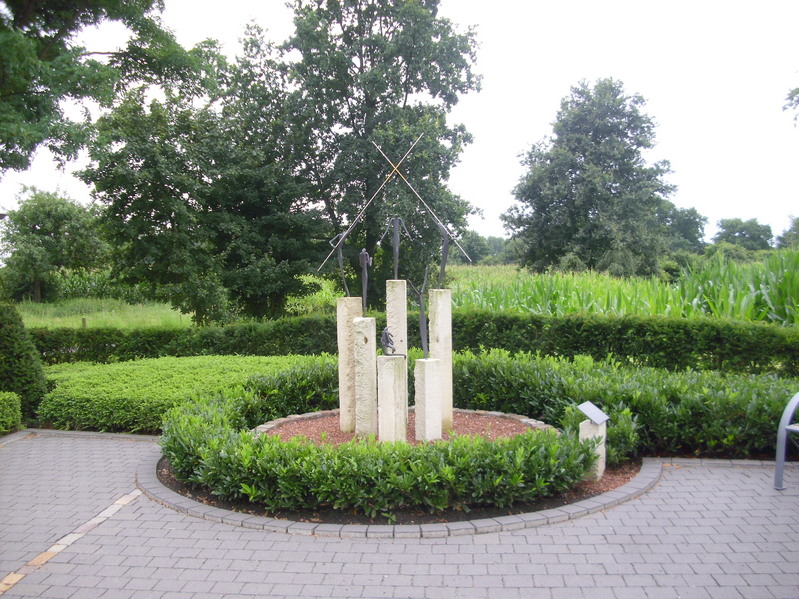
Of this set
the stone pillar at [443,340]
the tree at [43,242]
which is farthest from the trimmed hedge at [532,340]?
the tree at [43,242]

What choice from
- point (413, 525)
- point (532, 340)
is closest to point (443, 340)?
point (413, 525)

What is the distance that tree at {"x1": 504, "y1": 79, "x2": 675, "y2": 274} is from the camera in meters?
26.1

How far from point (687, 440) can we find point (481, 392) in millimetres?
2317

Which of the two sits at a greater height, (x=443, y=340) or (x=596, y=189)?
(x=596, y=189)

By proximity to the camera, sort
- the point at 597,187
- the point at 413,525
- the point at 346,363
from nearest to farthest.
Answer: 1. the point at 413,525
2. the point at 346,363
3. the point at 597,187

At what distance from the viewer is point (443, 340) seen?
5.66 metres

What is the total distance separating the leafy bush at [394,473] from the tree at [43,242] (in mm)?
26194

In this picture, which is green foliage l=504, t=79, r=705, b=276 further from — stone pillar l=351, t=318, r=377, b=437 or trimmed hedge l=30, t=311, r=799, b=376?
stone pillar l=351, t=318, r=377, b=437

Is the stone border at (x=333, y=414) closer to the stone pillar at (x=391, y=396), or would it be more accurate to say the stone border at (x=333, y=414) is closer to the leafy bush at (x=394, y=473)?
the leafy bush at (x=394, y=473)

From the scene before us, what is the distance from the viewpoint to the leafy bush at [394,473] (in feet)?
13.6

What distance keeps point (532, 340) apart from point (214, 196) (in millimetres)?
11035

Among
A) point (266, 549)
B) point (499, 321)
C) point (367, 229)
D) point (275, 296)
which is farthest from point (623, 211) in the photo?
point (266, 549)

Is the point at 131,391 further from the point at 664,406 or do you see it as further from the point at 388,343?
the point at 664,406

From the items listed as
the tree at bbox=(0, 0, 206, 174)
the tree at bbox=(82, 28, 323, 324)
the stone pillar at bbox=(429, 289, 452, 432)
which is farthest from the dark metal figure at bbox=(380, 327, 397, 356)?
the tree at bbox=(82, 28, 323, 324)
